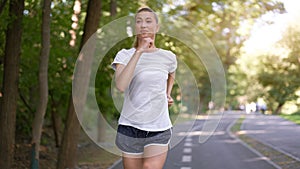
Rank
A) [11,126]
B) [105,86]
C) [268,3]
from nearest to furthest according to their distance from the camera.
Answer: [11,126] < [105,86] < [268,3]

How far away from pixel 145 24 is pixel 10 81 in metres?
6.76

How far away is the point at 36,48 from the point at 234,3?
7329mm

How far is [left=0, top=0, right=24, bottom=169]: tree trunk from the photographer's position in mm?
9023

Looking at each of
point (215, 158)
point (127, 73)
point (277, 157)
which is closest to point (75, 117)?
point (215, 158)

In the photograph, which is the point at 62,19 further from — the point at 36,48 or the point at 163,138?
Answer: the point at 163,138

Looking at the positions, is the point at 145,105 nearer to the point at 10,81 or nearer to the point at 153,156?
the point at 153,156

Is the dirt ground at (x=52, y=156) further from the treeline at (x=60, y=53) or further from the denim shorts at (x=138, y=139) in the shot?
the denim shorts at (x=138, y=139)

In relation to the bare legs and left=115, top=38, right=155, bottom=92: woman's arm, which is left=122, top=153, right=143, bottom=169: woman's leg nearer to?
the bare legs

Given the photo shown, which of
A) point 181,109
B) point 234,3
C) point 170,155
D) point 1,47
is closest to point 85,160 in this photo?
point 170,155

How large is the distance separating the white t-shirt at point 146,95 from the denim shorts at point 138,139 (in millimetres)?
29

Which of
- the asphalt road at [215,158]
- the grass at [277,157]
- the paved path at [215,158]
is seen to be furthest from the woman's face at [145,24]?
the grass at [277,157]

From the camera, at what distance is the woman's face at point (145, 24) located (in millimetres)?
2975

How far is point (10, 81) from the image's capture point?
920cm

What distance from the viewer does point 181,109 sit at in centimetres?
341
